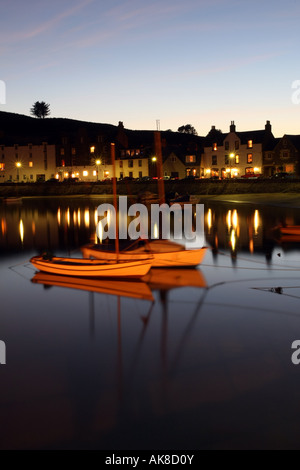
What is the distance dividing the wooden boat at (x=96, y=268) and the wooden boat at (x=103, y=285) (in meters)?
0.36

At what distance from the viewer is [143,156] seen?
127438mm

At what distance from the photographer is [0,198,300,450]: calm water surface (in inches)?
441

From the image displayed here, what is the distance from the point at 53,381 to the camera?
14.0 metres

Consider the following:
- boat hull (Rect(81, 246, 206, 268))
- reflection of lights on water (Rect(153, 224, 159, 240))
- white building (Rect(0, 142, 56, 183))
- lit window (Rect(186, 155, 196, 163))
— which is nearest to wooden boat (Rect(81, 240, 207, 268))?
boat hull (Rect(81, 246, 206, 268))

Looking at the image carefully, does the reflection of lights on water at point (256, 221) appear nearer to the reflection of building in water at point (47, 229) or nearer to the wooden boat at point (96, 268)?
the reflection of building in water at point (47, 229)

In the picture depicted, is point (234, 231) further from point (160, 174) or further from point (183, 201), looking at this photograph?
point (183, 201)

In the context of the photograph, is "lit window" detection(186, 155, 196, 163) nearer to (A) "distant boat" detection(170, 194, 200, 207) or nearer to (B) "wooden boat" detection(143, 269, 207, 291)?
(A) "distant boat" detection(170, 194, 200, 207)

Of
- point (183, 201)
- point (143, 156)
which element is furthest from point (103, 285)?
point (143, 156)

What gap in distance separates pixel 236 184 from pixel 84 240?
58.2 meters

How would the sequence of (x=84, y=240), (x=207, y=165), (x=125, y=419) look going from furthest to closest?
(x=207, y=165)
(x=84, y=240)
(x=125, y=419)

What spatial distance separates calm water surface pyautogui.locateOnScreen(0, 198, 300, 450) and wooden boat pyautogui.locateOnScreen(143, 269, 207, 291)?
0.12 metres

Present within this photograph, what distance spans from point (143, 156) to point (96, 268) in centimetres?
10335
